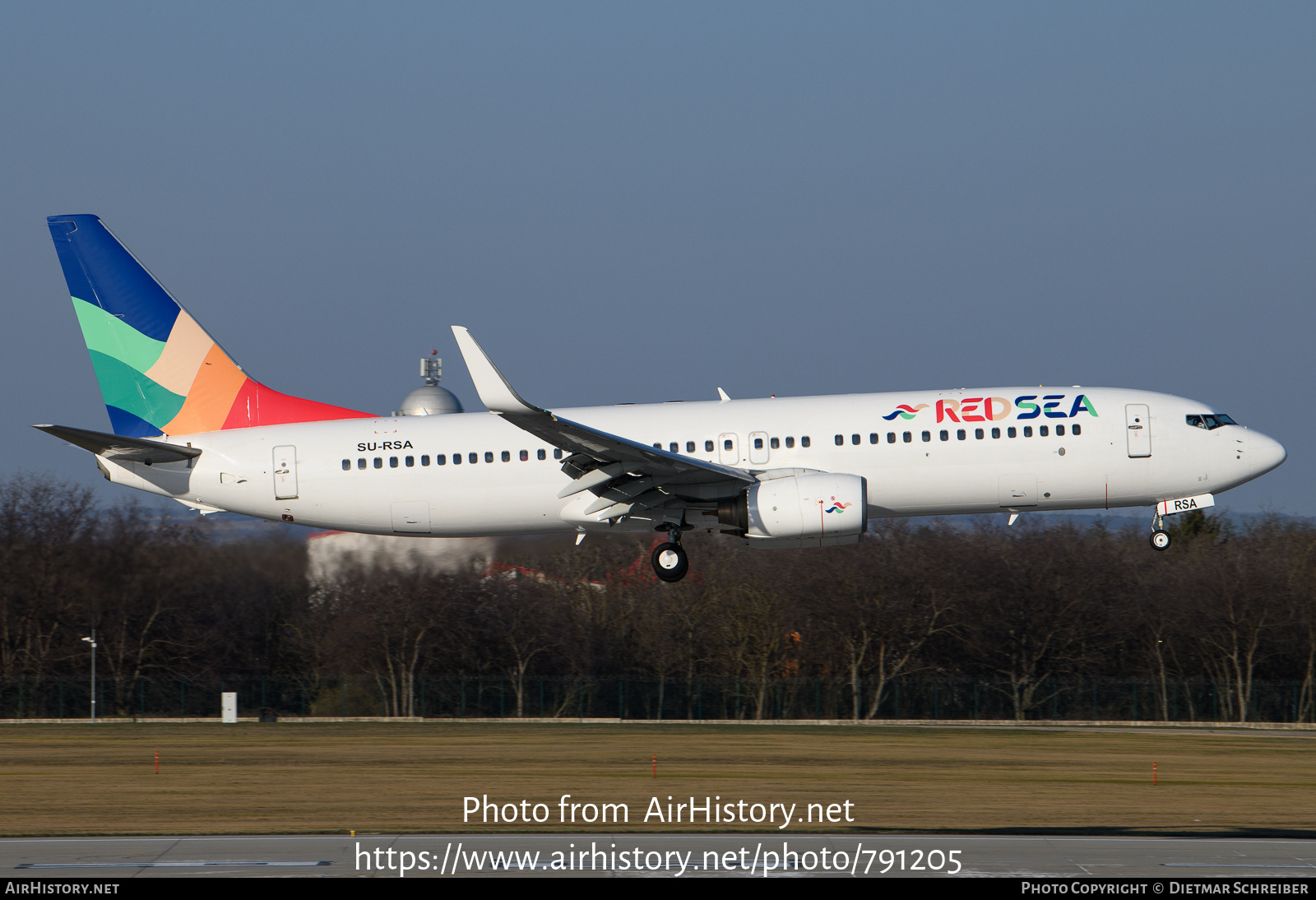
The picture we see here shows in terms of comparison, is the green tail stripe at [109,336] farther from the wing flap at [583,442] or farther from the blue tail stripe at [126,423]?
the wing flap at [583,442]

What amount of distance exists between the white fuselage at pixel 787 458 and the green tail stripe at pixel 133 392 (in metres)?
1.93

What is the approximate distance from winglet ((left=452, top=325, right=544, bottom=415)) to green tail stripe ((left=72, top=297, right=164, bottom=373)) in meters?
11.1

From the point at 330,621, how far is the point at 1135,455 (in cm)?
4776

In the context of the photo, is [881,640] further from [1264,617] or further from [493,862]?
[493,862]

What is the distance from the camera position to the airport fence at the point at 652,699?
64.8m

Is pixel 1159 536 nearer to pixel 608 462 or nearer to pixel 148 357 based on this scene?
pixel 608 462

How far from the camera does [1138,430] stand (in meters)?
30.5

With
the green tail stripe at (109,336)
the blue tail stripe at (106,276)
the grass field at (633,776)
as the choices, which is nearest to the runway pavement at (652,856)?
the grass field at (633,776)

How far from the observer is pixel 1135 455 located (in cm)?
3039

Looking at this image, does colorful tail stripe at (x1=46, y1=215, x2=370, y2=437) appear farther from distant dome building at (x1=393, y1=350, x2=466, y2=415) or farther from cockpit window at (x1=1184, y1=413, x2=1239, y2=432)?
distant dome building at (x1=393, y1=350, x2=466, y2=415)

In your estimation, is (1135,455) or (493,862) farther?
(1135,455)

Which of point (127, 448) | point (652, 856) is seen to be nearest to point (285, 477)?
point (127, 448)
